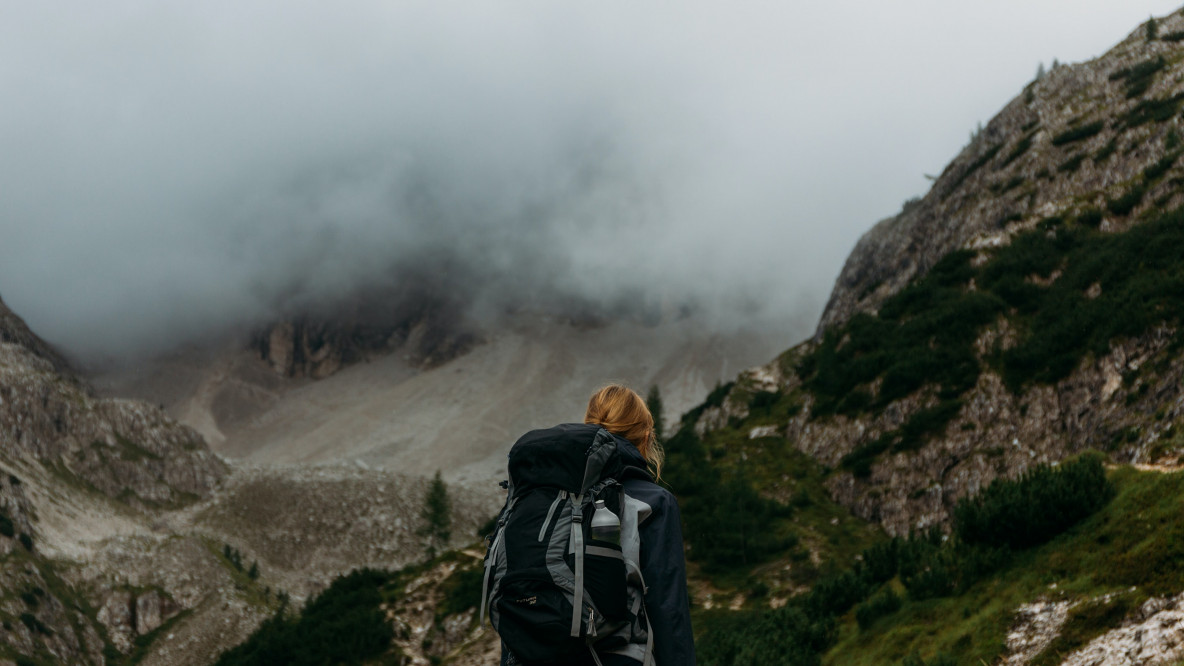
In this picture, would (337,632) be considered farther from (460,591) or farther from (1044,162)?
(1044,162)

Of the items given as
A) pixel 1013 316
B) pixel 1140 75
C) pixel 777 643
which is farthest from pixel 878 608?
pixel 1140 75

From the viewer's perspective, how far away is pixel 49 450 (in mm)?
106312

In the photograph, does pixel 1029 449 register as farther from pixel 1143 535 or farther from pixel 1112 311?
pixel 1143 535

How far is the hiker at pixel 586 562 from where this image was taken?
3936 mm

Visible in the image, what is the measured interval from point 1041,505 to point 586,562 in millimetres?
12250

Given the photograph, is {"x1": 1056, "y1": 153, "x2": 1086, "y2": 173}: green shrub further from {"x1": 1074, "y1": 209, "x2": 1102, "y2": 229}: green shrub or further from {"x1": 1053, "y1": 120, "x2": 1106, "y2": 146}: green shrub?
{"x1": 1074, "y1": 209, "x2": 1102, "y2": 229}: green shrub

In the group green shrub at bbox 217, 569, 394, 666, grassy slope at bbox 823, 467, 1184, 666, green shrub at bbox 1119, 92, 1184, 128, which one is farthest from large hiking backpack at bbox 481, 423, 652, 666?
green shrub at bbox 1119, 92, 1184, 128

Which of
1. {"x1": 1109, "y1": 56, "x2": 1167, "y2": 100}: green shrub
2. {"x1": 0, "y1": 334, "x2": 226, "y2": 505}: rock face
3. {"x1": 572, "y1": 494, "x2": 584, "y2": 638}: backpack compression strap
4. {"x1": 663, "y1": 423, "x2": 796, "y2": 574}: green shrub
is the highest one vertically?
{"x1": 0, "y1": 334, "x2": 226, "y2": 505}: rock face

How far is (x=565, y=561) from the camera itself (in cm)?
402

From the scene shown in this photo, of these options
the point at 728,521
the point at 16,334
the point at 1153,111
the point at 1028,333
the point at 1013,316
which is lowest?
the point at 728,521

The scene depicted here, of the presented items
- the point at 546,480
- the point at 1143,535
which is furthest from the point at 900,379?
the point at 546,480

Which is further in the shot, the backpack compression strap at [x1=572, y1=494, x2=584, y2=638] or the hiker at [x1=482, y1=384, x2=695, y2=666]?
the hiker at [x1=482, y1=384, x2=695, y2=666]

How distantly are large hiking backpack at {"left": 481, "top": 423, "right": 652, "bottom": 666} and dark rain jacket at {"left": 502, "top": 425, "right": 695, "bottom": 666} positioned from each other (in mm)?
54

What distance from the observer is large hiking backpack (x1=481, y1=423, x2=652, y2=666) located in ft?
12.9
